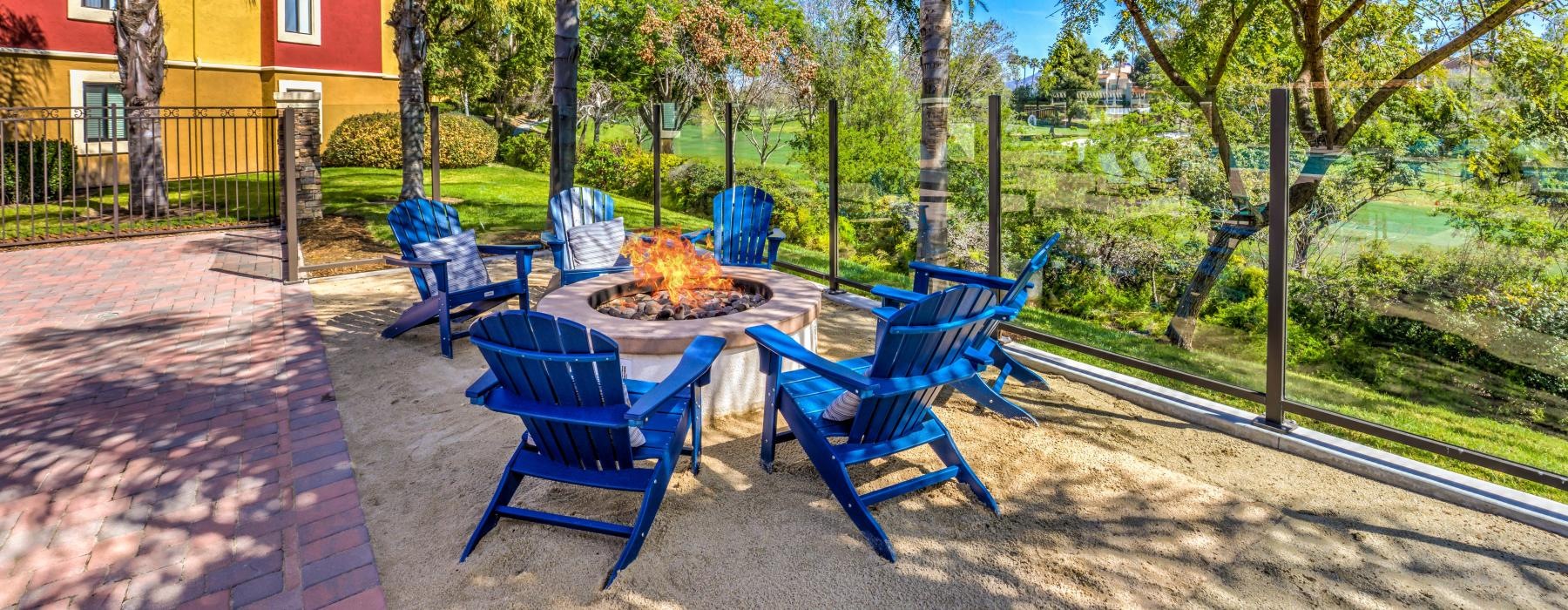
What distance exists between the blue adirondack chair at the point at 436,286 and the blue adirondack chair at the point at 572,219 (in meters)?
0.33

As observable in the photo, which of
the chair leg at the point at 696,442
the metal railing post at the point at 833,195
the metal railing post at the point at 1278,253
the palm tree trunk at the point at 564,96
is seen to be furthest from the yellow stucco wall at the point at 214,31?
the metal railing post at the point at 1278,253

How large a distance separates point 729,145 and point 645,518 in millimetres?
6185

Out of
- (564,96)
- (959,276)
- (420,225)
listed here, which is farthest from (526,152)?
(959,276)

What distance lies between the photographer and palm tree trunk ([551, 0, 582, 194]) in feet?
29.1

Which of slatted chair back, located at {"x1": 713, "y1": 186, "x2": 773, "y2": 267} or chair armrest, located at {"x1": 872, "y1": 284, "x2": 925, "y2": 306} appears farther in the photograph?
slatted chair back, located at {"x1": 713, "y1": 186, "x2": 773, "y2": 267}

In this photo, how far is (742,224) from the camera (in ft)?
22.4

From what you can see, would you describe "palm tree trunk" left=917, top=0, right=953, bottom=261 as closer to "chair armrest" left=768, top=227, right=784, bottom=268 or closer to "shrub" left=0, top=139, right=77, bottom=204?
"chair armrest" left=768, top=227, right=784, bottom=268

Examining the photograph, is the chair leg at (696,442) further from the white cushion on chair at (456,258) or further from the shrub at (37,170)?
the shrub at (37,170)

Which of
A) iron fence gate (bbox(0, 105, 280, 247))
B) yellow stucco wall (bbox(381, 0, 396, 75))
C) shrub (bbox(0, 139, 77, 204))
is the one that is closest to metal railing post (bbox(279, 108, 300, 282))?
iron fence gate (bbox(0, 105, 280, 247))

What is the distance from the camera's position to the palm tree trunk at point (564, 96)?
8.88 metres

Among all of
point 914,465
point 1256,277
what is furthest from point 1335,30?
point 914,465

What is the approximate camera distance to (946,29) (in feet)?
19.7

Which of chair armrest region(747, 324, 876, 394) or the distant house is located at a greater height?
the distant house

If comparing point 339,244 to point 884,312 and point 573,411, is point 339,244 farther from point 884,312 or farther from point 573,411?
point 573,411
